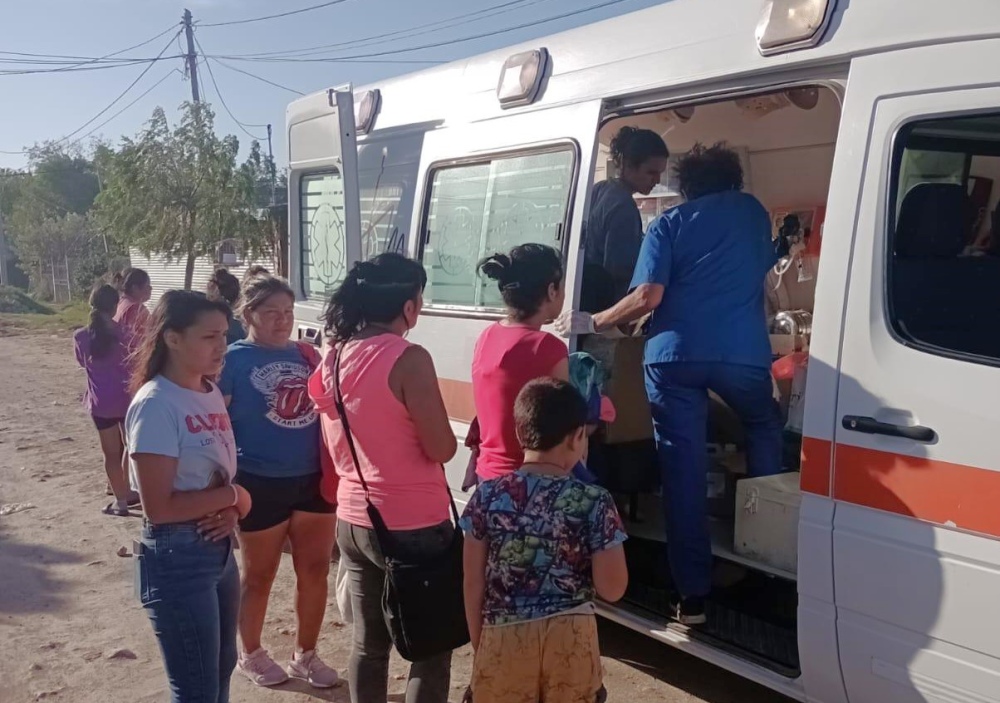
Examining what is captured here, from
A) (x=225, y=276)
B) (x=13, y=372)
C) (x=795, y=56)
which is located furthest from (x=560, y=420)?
(x=13, y=372)

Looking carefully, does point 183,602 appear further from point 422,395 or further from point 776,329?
point 776,329

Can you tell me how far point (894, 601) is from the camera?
284cm

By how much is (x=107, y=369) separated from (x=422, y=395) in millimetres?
4876

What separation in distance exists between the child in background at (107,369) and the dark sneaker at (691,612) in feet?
15.4

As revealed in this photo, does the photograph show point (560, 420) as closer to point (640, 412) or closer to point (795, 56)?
point (795, 56)

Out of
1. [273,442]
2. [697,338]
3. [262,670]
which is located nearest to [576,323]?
[697,338]

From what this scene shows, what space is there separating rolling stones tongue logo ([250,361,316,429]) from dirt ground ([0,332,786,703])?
1.25 meters

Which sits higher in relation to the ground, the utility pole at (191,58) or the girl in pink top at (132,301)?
the utility pole at (191,58)

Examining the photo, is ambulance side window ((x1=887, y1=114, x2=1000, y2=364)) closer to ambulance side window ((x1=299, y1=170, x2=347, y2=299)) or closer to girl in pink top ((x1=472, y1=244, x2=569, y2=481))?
girl in pink top ((x1=472, y1=244, x2=569, y2=481))

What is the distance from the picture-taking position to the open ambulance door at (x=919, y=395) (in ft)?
8.70

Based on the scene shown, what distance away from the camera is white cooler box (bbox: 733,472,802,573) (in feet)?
11.6

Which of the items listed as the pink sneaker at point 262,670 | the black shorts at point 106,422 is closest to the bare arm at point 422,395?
the pink sneaker at point 262,670

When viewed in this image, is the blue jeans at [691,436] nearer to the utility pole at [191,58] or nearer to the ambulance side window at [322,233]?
the ambulance side window at [322,233]

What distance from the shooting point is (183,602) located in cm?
285
